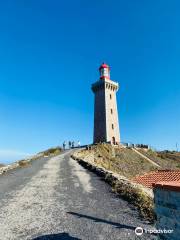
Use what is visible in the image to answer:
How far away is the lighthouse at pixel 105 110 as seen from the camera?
61.5 metres

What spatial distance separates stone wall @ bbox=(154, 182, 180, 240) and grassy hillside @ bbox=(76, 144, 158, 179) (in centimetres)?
3154

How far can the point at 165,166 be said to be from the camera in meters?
47.8

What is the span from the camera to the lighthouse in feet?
202

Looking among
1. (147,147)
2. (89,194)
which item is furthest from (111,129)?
(89,194)

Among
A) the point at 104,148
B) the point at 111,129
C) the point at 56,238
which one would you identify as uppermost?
the point at 111,129

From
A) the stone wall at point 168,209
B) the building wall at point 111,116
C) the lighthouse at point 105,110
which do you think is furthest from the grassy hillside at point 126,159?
the stone wall at point 168,209

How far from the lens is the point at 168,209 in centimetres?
568

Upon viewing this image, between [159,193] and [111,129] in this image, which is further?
[111,129]

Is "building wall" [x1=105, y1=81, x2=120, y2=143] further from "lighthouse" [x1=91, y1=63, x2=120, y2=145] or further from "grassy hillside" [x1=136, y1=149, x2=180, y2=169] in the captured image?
"grassy hillside" [x1=136, y1=149, x2=180, y2=169]

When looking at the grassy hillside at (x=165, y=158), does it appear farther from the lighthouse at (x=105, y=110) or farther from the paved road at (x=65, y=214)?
the paved road at (x=65, y=214)

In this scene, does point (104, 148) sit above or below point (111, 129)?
below

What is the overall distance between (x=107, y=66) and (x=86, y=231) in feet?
208

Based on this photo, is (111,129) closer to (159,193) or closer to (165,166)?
(165,166)

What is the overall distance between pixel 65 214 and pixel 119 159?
36879mm
